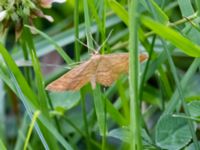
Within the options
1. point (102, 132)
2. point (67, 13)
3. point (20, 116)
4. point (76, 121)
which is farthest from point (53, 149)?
point (67, 13)

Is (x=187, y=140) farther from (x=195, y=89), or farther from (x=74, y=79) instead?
(x=195, y=89)

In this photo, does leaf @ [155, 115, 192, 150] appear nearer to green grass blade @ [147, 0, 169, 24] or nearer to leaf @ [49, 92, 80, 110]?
green grass blade @ [147, 0, 169, 24]

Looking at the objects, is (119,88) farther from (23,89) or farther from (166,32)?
(166,32)

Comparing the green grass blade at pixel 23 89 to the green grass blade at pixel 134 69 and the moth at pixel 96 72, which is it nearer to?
the moth at pixel 96 72

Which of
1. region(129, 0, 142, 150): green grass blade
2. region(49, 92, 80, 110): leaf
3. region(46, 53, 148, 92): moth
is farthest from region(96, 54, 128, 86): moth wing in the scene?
region(49, 92, 80, 110): leaf

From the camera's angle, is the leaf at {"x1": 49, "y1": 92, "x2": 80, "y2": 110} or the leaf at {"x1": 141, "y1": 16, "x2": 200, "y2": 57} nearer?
the leaf at {"x1": 141, "y1": 16, "x2": 200, "y2": 57}

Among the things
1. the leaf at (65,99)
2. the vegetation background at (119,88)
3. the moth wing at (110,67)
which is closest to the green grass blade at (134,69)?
the vegetation background at (119,88)

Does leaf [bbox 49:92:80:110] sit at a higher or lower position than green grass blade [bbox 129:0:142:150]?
lower

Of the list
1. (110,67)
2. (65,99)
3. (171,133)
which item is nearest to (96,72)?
A: (110,67)
